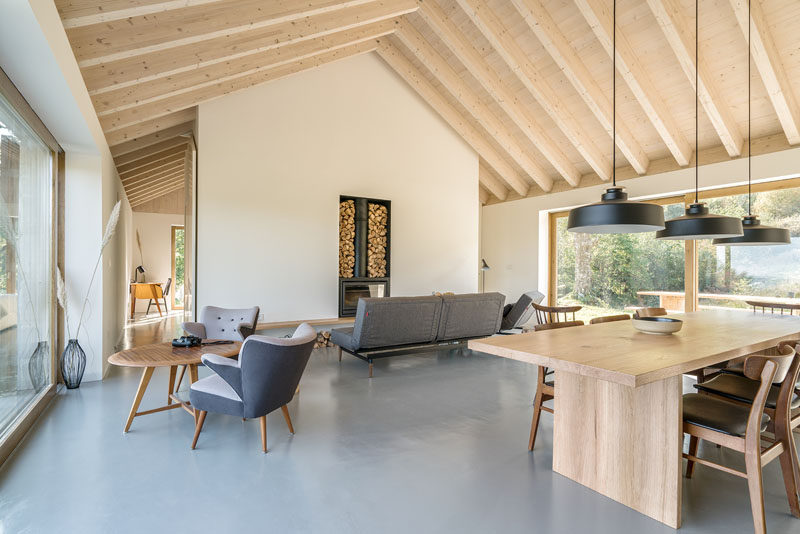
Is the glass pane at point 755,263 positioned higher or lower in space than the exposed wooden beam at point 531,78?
lower

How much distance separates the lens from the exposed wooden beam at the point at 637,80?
4.47 meters

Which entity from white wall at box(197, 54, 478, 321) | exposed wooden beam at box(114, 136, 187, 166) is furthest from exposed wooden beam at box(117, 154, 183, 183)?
white wall at box(197, 54, 478, 321)

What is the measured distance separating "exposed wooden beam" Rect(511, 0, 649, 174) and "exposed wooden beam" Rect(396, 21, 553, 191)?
1535mm

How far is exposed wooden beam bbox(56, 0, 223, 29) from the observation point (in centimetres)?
254

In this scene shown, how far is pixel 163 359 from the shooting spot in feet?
9.78

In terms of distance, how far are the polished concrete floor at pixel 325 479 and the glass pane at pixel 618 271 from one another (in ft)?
13.5

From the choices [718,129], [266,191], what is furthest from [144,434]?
[718,129]

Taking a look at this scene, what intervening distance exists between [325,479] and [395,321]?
2.42 metres

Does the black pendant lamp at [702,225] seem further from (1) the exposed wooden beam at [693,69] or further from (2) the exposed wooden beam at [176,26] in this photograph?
(2) the exposed wooden beam at [176,26]

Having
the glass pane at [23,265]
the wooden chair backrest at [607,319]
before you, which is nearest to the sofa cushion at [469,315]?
the wooden chair backrest at [607,319]

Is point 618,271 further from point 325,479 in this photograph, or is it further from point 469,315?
point 325,479

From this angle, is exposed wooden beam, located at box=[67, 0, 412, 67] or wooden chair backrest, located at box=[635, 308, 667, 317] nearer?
exposed wooden beam, located at box=[67, 0, 412, 67]

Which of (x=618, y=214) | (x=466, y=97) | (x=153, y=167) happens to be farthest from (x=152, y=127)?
(x=618, y=214)

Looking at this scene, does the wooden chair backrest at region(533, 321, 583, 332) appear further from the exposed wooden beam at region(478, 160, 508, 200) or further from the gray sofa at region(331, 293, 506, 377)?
the exposed wooden beam at region(478, 160, 508, 200)
